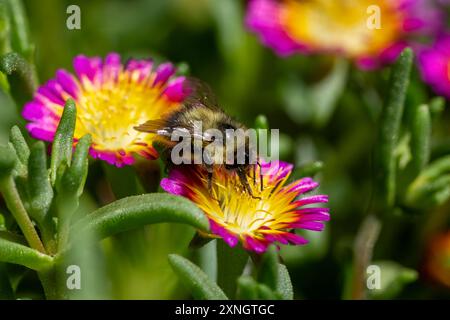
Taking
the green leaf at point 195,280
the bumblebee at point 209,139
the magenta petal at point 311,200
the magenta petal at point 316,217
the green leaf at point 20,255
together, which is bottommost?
the green leaf at point 195,280

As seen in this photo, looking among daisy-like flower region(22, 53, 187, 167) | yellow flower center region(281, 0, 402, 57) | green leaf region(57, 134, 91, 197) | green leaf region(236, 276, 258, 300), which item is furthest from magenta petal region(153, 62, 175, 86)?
yellow flower center region(281, 0, 402, 57)

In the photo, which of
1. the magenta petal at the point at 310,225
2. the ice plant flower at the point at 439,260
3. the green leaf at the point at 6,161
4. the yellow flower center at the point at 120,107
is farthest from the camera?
the ice plant flower at the point at 439,260

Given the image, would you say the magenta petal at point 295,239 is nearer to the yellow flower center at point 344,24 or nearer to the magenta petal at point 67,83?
the magenta petal at point 67,83

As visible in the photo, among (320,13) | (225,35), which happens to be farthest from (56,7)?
(320,13)

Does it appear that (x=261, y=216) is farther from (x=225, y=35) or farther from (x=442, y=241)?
(x=225, y=35)

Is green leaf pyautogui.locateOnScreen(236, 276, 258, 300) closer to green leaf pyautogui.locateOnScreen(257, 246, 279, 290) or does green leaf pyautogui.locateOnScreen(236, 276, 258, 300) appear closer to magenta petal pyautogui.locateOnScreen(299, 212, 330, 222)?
green leaf pyautogui.locateOnScreen(257, 246, 279, 290)

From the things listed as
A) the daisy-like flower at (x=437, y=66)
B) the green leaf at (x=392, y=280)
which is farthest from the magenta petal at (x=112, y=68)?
the daisy-like flower at (x=437, y=66)
